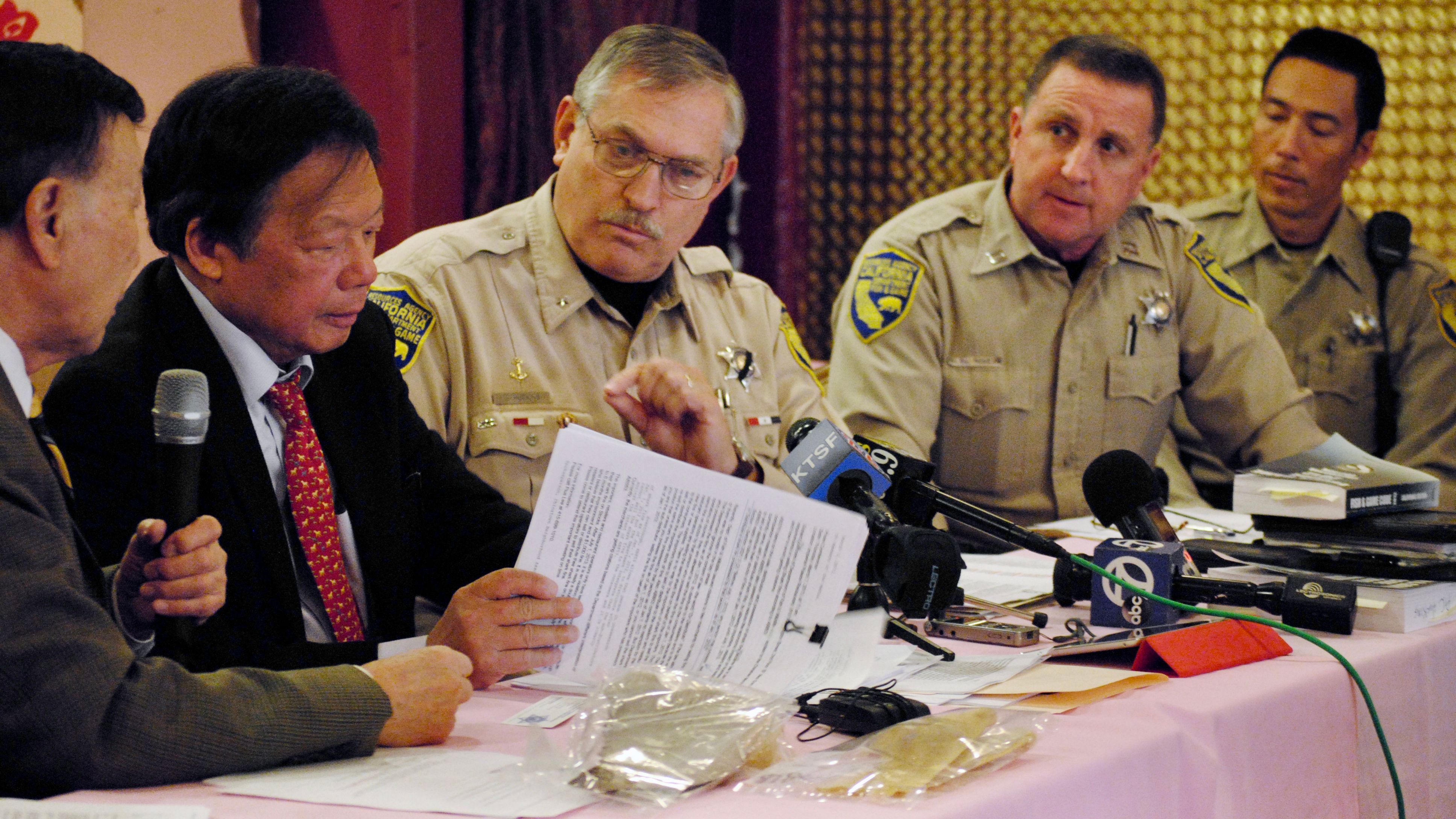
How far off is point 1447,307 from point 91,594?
11.3 ft

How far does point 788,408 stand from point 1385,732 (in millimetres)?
1236

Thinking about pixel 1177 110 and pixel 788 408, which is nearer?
pixel 788 408

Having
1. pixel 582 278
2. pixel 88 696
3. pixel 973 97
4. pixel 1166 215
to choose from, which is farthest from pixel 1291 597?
pixel 973 97

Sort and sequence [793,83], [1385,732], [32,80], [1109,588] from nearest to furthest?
[32,80], [1385,732], [1109,588], [793,83]

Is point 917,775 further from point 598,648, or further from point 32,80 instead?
point 32,80

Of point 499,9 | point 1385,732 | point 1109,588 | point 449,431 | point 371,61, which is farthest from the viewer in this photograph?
point 499,9

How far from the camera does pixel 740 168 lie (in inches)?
156

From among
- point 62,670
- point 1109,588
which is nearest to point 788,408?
point 1109,588

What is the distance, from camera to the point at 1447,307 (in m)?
3.47

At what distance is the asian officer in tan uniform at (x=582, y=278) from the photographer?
2.11m

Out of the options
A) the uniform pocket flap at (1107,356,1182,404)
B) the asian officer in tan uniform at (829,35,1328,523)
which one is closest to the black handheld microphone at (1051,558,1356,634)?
the asian officer in tan uniform at (829,35,1328,523)

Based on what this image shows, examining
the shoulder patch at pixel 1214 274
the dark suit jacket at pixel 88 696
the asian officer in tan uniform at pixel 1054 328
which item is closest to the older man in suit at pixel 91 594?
the dark suit jacket at pixel 88 696

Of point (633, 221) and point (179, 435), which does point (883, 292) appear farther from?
point (179, 435)

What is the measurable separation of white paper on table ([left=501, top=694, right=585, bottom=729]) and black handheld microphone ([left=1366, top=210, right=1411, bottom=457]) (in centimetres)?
291
